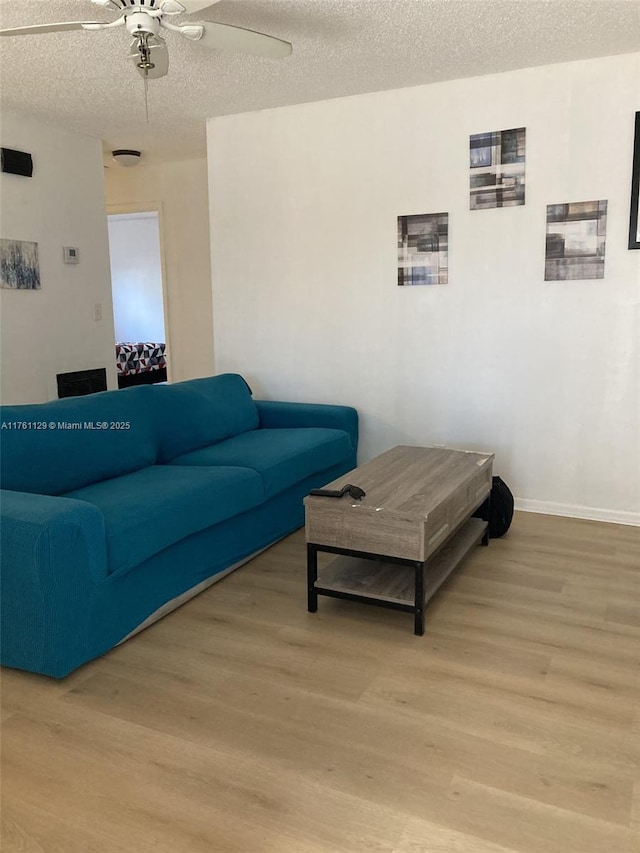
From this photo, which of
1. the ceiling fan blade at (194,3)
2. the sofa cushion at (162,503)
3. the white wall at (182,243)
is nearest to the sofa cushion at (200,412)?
the sofa cushion at (162,503)

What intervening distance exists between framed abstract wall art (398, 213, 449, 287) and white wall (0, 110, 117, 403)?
7.73ft

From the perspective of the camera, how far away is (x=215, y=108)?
14.1ft

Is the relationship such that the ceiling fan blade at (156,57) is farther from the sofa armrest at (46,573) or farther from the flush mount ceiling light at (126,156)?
the flush mount ceiling light at (126,156)

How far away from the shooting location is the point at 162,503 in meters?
2.51

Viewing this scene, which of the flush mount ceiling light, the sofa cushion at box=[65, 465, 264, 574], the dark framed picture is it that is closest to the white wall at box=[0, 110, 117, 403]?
Result: the flush mount ceiling light

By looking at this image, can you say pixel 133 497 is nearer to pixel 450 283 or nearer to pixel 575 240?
pixel 450 283

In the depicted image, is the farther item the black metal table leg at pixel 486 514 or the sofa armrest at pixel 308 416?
the sofa armrest at pixel 308 416

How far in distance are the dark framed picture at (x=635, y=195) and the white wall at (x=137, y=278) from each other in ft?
23.7

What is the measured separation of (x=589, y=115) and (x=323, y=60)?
1.41 metres

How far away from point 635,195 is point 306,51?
1821 millimetres

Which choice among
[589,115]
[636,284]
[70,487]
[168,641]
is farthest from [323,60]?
[168,641]

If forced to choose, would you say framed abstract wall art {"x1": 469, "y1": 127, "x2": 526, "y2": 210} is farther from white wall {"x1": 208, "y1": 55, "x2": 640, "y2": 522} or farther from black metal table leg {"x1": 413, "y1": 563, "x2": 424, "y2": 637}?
black metal table leg {"x1": 413, "y1": 563, "x2": 424, "y2": 637}

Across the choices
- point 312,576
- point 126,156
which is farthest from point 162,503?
point 126,156

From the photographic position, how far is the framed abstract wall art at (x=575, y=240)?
3.52m
